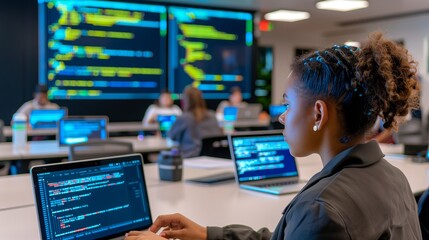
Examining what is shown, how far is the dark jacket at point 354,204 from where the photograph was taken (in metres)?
0.92

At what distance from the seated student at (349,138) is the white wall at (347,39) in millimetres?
8266

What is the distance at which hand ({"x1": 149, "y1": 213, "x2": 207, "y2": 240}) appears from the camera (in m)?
1.40

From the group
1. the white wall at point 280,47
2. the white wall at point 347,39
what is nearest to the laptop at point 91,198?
the white wall at point 347,39

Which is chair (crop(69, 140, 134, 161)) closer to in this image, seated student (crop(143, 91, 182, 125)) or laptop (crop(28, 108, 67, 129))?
laptop (crop(28, 108, 67, 129))

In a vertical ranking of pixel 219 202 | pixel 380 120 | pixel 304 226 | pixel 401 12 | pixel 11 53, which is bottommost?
pixel 219 202

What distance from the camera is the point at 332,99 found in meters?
1.05

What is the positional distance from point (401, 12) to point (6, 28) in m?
7.25

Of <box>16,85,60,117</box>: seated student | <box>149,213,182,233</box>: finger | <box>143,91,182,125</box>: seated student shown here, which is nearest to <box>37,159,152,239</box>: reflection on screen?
<box>149,213,182,233</box>: finger

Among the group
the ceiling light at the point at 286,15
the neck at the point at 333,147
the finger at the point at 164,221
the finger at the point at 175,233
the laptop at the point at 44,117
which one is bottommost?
the finger at the point at 175,233

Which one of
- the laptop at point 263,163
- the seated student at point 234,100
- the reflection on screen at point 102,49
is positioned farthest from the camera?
the seated student at point 234,100

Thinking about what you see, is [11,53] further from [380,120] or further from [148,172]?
[380,120]

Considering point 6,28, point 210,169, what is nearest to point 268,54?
point 6,28

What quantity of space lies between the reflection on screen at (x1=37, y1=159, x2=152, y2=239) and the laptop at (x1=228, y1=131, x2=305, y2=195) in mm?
774

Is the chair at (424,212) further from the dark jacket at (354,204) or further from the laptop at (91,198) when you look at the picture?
the laptop at (91,198)
